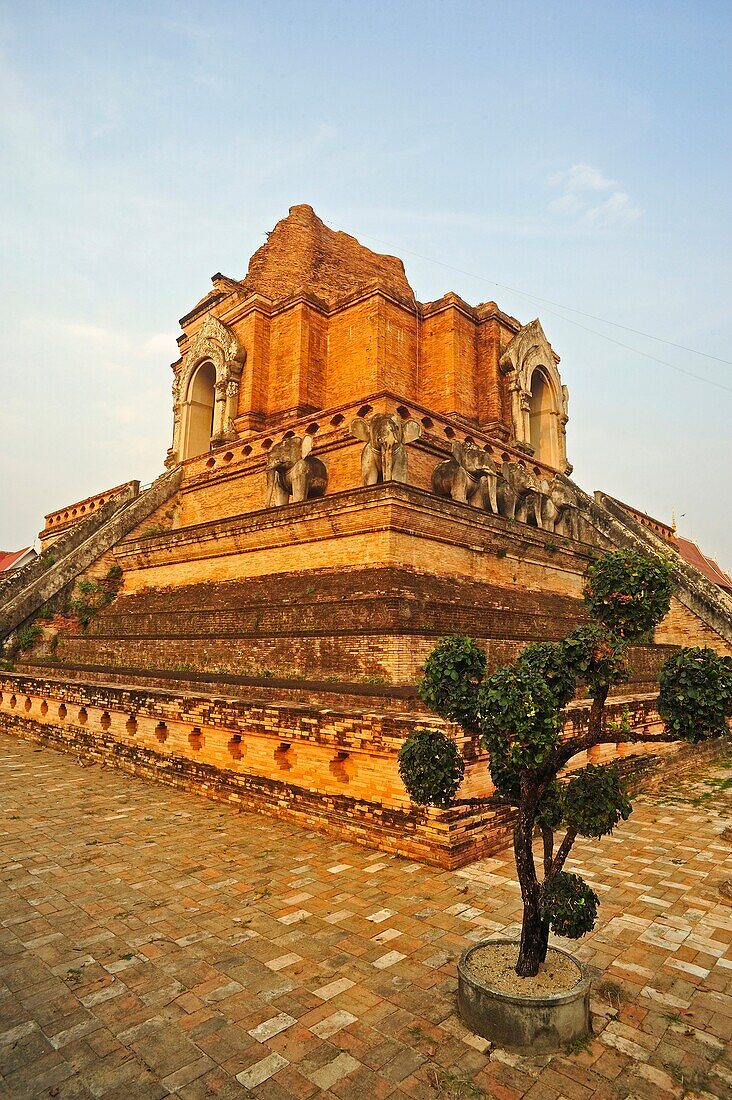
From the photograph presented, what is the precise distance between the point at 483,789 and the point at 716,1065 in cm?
302

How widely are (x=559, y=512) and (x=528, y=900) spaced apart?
40.0 feet

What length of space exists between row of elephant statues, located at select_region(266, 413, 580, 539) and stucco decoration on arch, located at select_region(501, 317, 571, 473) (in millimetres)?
4111

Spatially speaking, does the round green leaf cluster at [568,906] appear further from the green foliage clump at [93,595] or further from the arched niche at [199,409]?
the arched niche at [199,409]

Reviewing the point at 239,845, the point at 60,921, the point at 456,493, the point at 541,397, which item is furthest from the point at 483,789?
the point at 541,397

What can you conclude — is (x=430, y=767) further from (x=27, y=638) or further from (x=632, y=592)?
(x=27, y=638)

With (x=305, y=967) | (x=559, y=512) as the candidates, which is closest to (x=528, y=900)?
(x=305, y=967)

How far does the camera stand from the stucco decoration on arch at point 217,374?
17.2 m

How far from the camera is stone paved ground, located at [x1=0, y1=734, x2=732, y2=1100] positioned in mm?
2820

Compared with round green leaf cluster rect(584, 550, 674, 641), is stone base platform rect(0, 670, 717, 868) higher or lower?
lower

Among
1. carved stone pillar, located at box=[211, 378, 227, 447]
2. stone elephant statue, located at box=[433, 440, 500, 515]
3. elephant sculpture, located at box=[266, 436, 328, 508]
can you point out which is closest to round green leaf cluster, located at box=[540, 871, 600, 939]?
stone elephant statue, located at box=[433, 440, 500, 515]

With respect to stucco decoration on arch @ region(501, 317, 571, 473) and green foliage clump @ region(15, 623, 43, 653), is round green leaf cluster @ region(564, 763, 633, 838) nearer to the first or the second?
green foliage clump @ region(15, 623, 43, 653)

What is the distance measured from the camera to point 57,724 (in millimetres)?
10656

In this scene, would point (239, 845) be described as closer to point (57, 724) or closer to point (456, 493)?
point (57, 724)

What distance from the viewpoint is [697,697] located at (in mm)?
2922
